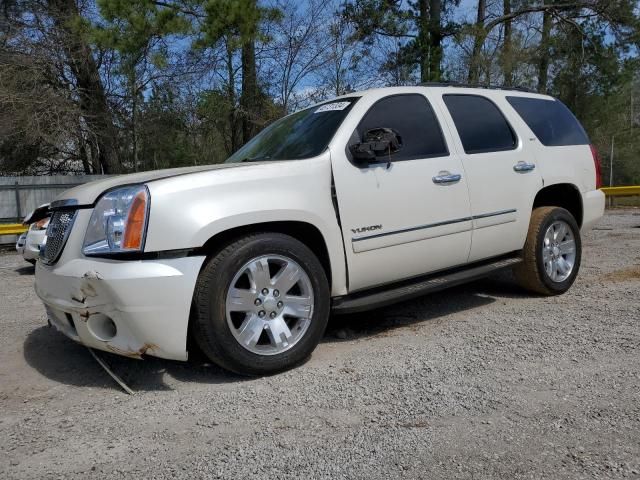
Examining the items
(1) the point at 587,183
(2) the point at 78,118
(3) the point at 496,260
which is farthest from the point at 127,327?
(2) the point at 78,118

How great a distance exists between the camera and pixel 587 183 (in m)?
5.27

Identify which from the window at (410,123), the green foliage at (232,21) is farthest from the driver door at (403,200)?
the green foliage at (232,21)

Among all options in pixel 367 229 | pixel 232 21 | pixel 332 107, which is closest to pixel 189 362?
pixel 367 229

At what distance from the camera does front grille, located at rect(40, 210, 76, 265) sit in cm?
323

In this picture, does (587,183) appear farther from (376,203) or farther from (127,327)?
(127,327)

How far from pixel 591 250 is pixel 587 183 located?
253 cm

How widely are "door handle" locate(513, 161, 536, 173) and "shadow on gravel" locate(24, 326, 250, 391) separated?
2.85 meters

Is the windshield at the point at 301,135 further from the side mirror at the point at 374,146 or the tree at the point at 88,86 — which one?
the tree at the point at 88,86

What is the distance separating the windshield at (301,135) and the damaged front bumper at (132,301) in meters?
1.23

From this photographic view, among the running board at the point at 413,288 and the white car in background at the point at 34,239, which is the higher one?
the white car in background at the point at 34,239

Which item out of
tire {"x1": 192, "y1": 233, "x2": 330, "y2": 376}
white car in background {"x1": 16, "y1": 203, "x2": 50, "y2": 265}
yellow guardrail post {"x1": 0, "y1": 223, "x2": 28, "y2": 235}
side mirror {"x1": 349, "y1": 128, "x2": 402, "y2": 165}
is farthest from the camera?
yellow guardrail post {"x1": 0, "y1": 223, "x2": 28, "y2": 235}

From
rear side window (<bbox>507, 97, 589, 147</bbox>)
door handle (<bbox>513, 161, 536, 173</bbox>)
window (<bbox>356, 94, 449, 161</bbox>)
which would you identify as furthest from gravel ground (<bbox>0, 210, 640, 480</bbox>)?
rear side window (<bbox>507, 97, 589, 147</bbox>)

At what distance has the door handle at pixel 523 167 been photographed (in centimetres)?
457

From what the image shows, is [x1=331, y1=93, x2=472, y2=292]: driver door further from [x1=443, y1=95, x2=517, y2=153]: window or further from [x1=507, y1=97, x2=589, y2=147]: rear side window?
[x1=507, y1=97, x2=589, y2=147]: rear side window
